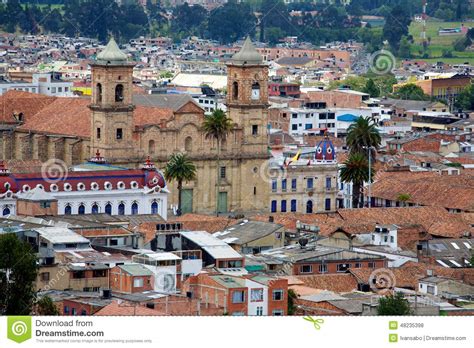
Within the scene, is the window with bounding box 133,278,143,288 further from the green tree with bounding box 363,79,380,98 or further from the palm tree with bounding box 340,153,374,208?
the green tree with bounding box 363,79,380,98

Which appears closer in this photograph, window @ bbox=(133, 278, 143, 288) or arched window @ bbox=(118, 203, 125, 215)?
window @ bbox=(133, 278, 143, 288)

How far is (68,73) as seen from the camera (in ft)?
634

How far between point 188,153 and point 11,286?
43.6m

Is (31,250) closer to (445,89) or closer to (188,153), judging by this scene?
(188,153)

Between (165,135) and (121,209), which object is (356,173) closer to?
(165,135)

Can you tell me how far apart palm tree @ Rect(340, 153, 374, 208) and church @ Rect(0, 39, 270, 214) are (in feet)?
13.5

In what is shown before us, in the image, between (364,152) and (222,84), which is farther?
(222,84)

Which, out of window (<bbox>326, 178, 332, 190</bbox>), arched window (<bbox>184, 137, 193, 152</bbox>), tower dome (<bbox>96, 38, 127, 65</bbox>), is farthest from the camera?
window (<bbox>326, 178, 332, 190</bbox>)

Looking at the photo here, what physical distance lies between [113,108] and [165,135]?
8.99 ft

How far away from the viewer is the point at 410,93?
18800 cm

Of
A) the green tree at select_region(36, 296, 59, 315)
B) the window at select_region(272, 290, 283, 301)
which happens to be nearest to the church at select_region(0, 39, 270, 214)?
the window at select_region(272, 290, 283, 301)

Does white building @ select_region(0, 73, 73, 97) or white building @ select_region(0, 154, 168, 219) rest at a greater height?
white building @ select_region(0, 73, 73, 97)

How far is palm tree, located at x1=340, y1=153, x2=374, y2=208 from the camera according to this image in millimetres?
108375
